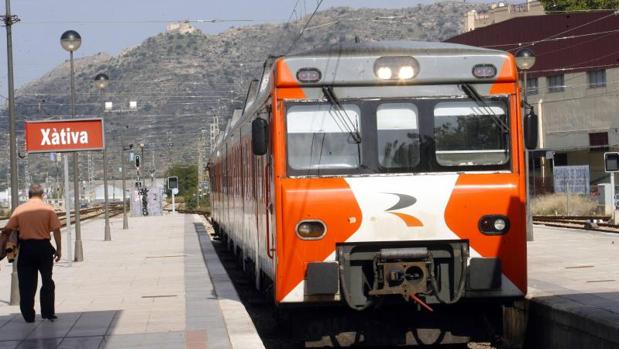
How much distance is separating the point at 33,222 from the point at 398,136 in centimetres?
507

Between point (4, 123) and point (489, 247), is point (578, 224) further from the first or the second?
point (4, 123)

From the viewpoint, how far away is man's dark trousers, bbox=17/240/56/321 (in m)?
13.9

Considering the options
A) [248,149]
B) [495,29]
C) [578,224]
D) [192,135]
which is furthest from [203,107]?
[248,149]

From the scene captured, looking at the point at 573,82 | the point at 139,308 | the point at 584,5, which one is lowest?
the point at 139,308

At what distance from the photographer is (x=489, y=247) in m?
11.3

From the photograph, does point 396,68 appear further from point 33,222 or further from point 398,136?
point 33,222

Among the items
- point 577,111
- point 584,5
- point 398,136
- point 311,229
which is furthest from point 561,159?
point 311,229

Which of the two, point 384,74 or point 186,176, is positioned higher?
point 384,74

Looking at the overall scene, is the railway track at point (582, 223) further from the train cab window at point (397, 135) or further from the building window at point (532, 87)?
the building window at point (532, 87)

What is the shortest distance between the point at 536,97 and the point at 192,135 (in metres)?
89.2

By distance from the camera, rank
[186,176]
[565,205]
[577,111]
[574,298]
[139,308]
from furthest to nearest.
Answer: [186,176] < [577,111] < [565,205] < [139,308] < [574,298]

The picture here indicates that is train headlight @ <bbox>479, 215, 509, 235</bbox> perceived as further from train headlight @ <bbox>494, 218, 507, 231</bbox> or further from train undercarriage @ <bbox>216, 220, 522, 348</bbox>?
train undercarriage @ <bbox>216, 220, 522, 348</bbox>

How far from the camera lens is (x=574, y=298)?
13172 mm

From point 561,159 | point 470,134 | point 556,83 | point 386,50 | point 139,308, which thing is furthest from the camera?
point 556,83
